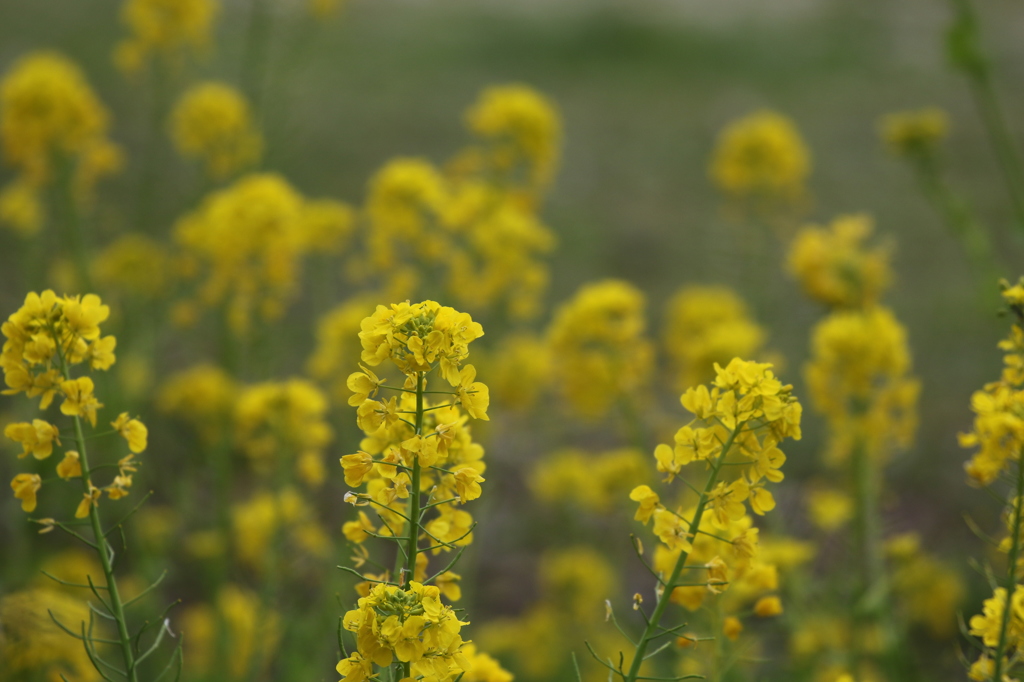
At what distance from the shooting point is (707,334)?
13.1 feet

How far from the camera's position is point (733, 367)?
1.34m

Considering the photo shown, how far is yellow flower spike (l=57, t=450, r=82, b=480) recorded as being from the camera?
1.37 metres

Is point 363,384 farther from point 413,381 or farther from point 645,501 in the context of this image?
point 645,501

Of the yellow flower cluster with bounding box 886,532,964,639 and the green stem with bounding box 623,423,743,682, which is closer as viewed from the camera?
the green stem with bounding box 623,423,743,682

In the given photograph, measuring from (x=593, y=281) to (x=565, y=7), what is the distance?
25.9 feet

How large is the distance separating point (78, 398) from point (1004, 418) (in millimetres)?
1580

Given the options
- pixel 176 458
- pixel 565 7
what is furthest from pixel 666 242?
pixel 565 7

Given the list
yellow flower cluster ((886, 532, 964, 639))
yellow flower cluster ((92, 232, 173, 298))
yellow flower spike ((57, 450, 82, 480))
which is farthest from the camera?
yellow flower cluster ((92, 232, 173, 298))

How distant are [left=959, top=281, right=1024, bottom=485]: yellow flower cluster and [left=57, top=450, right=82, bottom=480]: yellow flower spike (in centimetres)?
156

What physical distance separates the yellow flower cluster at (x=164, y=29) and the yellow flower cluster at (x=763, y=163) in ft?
9.68

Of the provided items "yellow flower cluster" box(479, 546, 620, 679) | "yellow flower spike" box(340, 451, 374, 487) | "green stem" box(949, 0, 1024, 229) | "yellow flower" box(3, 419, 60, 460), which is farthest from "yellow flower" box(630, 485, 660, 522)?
"yellow flower cluster" box(479, 546, 620, 679)

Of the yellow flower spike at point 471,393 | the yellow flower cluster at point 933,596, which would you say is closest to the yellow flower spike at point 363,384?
the yellow flower spike at point 471,393

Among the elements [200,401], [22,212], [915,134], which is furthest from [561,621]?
[22,212]

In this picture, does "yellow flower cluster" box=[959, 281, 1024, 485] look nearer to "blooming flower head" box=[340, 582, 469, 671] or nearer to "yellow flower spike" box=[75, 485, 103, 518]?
"blooming flower head" box=[340, 582, 469, 671]
